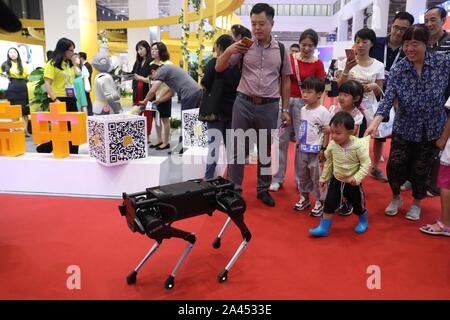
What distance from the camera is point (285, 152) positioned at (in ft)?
12.9

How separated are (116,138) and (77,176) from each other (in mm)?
554

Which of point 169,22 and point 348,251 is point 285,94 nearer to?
point 348,251

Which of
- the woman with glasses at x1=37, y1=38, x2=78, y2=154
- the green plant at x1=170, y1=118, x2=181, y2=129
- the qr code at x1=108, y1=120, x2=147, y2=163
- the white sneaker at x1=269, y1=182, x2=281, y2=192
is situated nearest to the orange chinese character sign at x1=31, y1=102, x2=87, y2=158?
the qr code at x1=108, y1=120, x2=147, y2=163

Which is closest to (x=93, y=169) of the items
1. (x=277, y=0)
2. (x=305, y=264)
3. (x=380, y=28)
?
(x=305, y=264)

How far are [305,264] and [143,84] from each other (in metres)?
3.78

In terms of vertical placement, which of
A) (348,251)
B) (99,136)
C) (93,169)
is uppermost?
(99,136)

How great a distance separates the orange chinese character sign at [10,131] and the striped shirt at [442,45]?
3793 millimetres

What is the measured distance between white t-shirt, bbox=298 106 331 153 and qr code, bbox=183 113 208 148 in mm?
1515

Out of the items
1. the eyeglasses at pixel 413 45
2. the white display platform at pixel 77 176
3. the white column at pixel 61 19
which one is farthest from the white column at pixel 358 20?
the white display platform at pixel 77 176

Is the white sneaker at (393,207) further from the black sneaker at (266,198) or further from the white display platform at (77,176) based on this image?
the white display platform at (77,176)

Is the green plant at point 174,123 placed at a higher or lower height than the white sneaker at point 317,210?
higher

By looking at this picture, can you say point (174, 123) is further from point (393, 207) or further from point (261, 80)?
point (393, 207)

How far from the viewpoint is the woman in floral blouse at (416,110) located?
9.55 feet

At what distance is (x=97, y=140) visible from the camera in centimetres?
355
